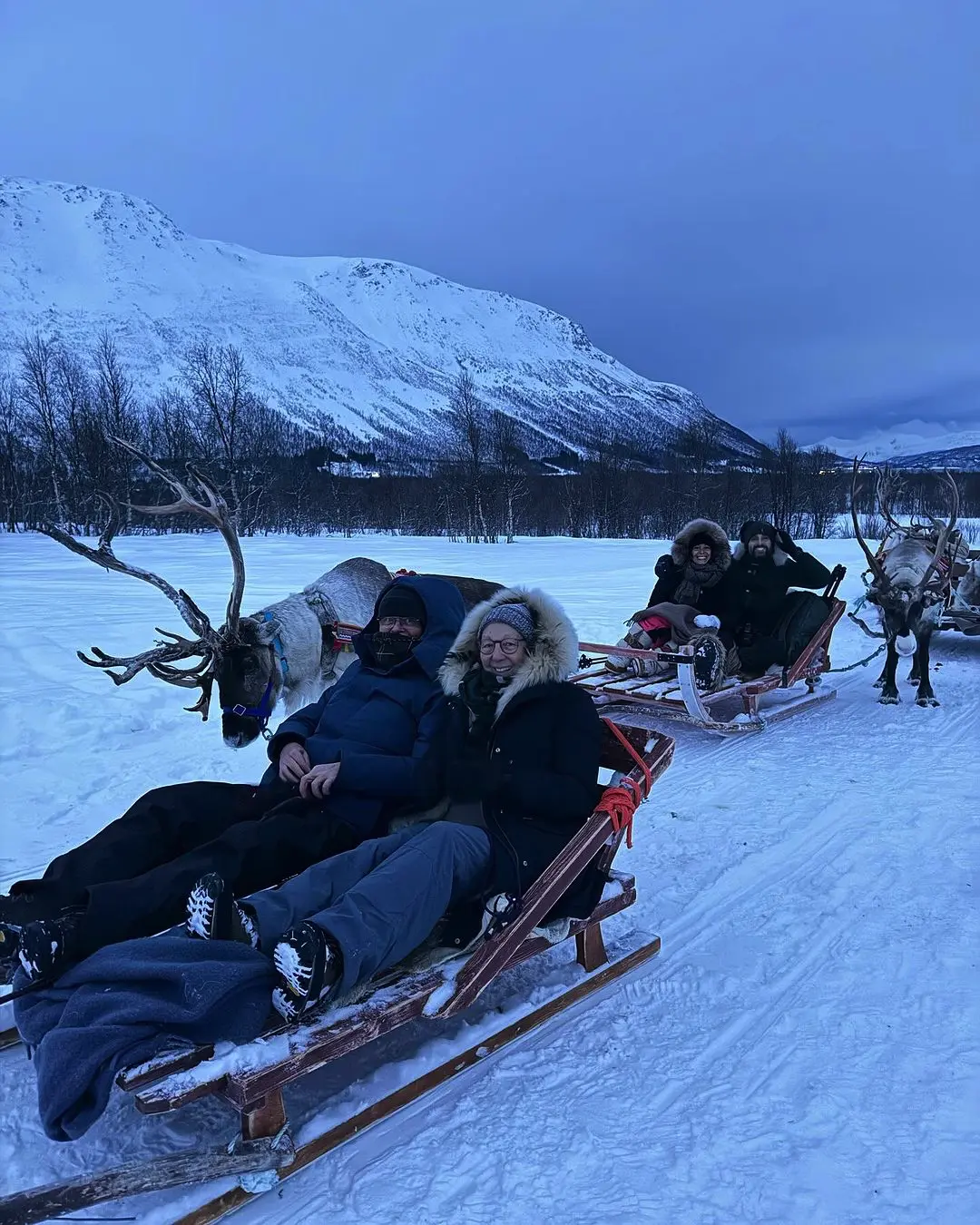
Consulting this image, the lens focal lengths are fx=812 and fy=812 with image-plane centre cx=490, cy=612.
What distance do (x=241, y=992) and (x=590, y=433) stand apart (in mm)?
153101

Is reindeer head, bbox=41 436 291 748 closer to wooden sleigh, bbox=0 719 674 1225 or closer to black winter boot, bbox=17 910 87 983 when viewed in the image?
black winter boot, bbox=17 910 87 983

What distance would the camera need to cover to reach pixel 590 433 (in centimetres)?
15012

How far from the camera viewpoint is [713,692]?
5.99m

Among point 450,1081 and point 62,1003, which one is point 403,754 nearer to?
point 450,1081

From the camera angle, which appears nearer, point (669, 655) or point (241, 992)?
point (241, 992)

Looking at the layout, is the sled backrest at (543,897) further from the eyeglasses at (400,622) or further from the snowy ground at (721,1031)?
the eyeglasses at (400,622)

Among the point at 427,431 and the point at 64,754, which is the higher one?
the point at 427,431

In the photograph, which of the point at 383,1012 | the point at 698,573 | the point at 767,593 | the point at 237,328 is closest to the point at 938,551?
the point at 767,593

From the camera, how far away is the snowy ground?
2053 millimetres

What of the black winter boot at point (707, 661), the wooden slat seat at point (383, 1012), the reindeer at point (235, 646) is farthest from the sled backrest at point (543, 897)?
the black winter boot at point (707, 661)

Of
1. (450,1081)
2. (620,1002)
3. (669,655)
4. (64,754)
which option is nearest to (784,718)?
(669,655)

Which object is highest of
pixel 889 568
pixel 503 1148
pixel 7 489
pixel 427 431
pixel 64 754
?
pixel 427 431

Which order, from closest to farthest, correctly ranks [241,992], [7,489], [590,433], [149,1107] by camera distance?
1. [149,1107]
2. [241,992]
3. [7,489]
4. [590,433]

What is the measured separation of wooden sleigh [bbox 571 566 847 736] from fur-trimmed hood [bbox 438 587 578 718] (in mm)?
2195
